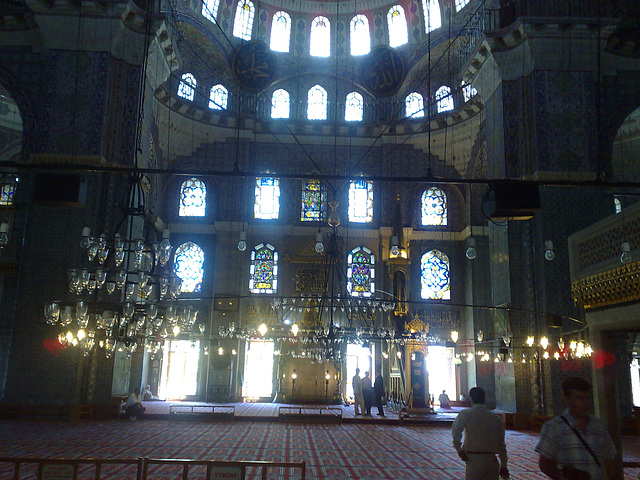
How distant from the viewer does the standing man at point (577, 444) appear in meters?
2.60

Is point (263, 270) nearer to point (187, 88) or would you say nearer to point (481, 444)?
point (187, 88)

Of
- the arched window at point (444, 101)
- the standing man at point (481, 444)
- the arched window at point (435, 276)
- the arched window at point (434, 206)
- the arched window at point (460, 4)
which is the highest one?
the arched window at point (460, 4)

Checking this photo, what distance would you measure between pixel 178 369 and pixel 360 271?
20.8 ft

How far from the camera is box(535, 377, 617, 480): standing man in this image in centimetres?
260

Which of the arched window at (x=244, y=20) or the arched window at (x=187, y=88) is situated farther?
the arched window at (x=244, y=20)

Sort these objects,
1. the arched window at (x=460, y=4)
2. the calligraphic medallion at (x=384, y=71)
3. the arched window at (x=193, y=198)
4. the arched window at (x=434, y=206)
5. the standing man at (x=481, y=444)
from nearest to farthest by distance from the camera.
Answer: the standing man at (x=481, y=444), the calligraphic medallion at (x=384, y=71), the arched window at (x=460, y=4), the arched window at (x=193, y=198), the arched window at (x=434, y=206)

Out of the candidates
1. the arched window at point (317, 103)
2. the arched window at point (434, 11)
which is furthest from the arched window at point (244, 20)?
the arched window at point (434, 11)

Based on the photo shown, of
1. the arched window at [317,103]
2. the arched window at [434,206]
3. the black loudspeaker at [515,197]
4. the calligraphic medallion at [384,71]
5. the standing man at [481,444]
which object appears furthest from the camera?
the arched window at [317,103]

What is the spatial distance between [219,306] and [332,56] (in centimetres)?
897

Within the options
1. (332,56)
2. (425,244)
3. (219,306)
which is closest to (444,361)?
(425,244)

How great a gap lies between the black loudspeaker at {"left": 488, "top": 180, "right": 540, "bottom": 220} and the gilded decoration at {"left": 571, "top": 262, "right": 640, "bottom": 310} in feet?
4.41

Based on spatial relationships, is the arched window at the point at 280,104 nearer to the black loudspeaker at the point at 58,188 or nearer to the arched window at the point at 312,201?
the arched window at the point at 312,201

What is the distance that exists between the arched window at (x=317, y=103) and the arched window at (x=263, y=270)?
14.9 feet

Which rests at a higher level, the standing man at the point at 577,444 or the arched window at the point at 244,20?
the arched window at the point at 244,20
